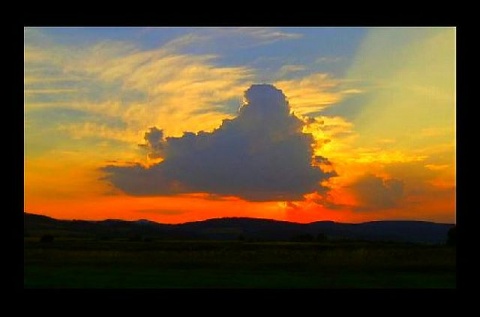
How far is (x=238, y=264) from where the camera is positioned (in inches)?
226

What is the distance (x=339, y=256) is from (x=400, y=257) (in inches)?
22.1

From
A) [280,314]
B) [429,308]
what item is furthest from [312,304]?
[429,308]

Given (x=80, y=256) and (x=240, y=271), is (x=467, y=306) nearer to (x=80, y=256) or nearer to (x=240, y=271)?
(x=240, y=271)

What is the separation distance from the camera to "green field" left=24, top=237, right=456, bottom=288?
209 inches

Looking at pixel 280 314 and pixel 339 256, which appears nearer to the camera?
pixel 280 314

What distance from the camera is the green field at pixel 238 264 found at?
17.4 ft

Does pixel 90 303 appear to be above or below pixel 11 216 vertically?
below

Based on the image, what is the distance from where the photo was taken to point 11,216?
171 inches

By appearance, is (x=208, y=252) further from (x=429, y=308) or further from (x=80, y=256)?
(x=429, y=308)

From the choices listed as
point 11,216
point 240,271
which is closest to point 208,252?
point 240,271
